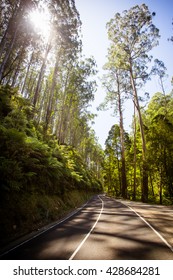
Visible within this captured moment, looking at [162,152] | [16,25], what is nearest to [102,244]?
[162,152]

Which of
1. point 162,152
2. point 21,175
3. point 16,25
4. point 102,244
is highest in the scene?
point 16,25

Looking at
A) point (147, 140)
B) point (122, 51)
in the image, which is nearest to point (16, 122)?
point (147, 140)

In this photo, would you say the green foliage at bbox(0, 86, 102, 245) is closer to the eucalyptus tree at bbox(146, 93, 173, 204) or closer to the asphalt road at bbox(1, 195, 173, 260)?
the asphalt road at bbox(1, 195, 173, 260)

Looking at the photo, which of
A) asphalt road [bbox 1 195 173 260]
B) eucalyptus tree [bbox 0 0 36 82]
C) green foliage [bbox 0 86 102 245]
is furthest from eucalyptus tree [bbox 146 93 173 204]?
eucalyptus tree [bbox 0 0 36 82]

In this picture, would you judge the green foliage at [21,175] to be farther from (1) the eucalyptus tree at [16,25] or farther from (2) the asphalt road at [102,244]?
(1) the eucalyptus tree at [16,25]

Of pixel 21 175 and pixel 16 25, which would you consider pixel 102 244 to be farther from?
pixel 16 25

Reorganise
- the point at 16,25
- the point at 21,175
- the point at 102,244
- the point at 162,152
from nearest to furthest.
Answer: the point at 102,244 < the point at 21,175 < the point at 16,25 < the point at 162,152

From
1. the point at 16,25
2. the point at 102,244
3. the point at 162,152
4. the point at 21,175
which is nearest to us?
the point at 102,244

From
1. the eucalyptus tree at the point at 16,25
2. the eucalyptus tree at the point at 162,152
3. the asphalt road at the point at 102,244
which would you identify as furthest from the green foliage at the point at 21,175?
the eucalyptus tree at the point at 162,152

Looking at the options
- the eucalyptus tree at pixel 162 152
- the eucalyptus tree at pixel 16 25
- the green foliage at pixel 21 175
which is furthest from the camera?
the eucalyptus tree at pixel 162 152

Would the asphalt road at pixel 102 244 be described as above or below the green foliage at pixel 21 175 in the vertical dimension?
below

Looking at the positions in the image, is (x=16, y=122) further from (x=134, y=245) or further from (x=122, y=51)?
(x=122, y=51)

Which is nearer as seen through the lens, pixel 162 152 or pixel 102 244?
pixel 102 244
